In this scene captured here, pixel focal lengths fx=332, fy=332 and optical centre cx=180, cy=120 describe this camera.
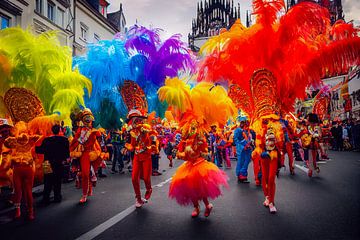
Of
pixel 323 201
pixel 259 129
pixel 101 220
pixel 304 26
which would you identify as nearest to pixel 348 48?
pixel 304 26

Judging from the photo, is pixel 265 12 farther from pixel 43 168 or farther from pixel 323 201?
pixel 43 168

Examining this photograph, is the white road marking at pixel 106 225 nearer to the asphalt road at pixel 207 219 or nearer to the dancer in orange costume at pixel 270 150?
the asphalt road at pixel 207 219

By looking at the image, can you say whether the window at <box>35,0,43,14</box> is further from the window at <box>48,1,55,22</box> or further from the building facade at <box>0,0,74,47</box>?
the window at <box>48,1,55,22</box>

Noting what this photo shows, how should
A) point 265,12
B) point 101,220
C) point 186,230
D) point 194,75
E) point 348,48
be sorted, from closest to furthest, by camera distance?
point 186,230, point 101,220, point 348,48, point 265,12, point 194,75

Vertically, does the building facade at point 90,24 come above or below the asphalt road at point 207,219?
above

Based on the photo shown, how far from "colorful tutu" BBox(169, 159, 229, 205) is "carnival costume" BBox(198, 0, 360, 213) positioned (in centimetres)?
108

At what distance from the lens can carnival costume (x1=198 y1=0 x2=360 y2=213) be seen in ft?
20.0

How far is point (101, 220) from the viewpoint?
5344 millimetres

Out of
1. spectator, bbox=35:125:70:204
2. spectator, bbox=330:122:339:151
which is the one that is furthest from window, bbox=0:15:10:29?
spectator, bbox=330:122:339:151

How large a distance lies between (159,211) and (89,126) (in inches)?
101

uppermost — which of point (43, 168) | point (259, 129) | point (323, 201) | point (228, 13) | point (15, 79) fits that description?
point (228, 13)

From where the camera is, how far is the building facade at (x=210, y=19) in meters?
85.2

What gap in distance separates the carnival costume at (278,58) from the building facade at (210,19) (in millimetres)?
79128

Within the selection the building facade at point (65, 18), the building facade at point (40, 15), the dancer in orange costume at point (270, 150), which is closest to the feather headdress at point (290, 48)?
the dancer in orange costume at point (270, 150)
